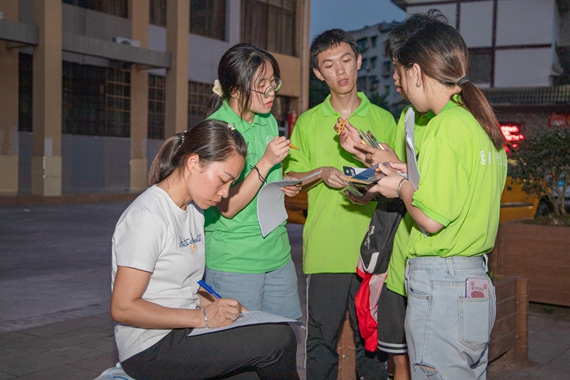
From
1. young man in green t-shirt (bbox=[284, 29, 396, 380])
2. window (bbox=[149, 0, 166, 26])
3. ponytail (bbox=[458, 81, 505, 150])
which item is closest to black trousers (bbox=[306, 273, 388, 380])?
young man in green t-shirt (bbox=[284, 29, 396, 380])

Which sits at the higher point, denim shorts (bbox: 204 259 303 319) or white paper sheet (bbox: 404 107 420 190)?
white paper sheet (bbox: 404 107 420 190)

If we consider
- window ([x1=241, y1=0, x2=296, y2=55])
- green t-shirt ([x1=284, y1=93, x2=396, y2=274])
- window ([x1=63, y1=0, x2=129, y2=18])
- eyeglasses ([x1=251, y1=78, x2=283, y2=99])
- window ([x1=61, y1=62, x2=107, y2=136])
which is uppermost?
window ([x1=241, y1=0, x2=296, y2=55])

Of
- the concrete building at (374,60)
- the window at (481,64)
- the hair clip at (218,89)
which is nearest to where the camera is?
the hair clip at (218,89)

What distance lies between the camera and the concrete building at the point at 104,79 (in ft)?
57.0

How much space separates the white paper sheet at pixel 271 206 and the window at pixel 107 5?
17.7m

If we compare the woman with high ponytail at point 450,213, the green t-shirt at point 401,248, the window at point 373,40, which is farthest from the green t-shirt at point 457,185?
the window at point 373,40

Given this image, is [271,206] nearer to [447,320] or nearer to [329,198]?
[329,198]

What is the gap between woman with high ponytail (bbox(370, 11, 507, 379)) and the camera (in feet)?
7.68

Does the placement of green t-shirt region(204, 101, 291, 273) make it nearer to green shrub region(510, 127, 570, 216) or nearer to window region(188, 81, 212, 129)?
green shrub region(510, 127, 570, 216)

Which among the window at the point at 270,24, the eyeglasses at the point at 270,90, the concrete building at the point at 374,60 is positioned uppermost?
the concrete building at the point at 374,60

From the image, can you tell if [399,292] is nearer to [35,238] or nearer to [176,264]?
[176,264]

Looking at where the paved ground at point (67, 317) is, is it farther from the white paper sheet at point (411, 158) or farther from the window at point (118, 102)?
the window at point (118, 102)

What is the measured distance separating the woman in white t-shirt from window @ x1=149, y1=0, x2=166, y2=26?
20.0 metres

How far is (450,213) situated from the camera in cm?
232
